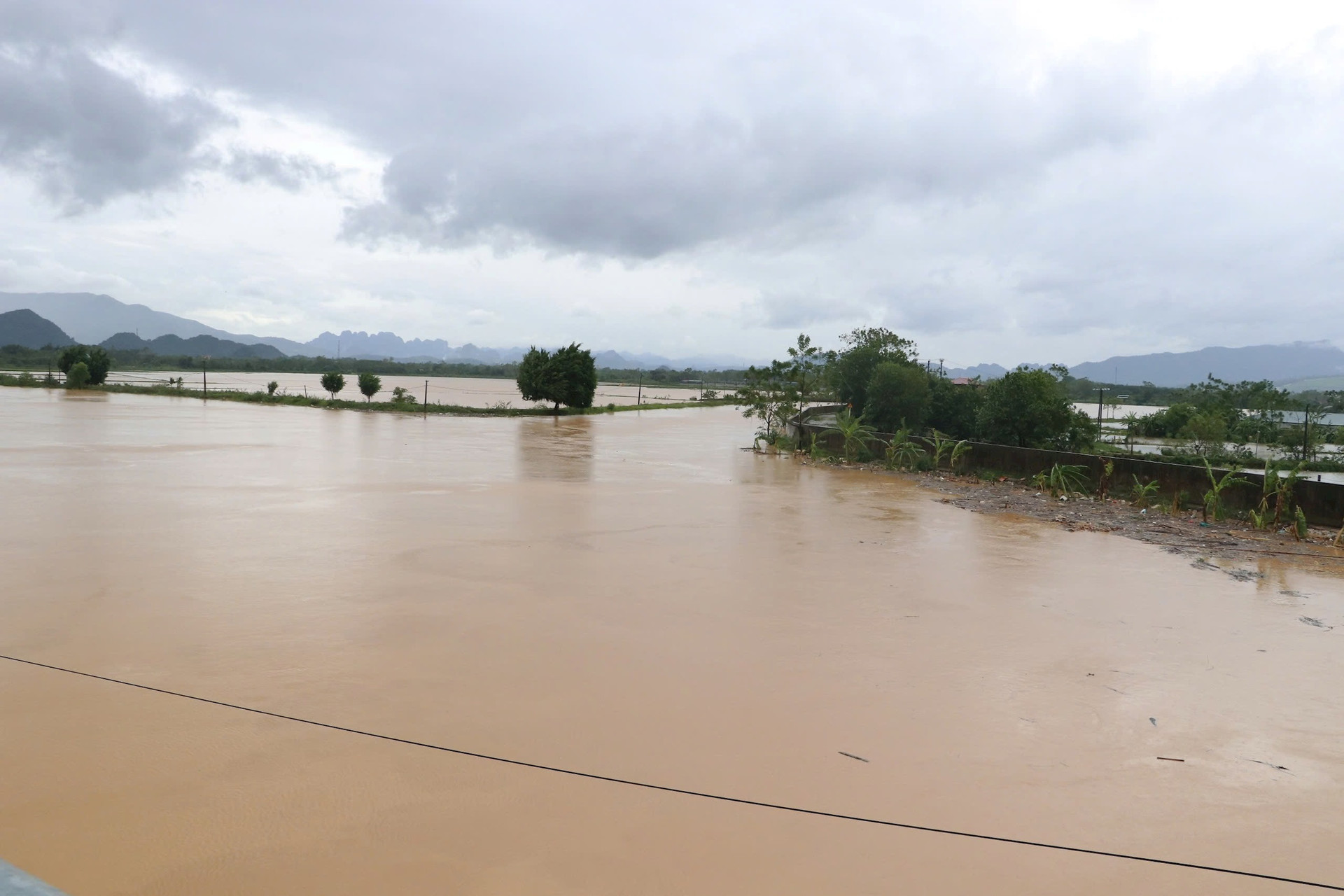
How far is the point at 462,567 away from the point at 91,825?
410cm

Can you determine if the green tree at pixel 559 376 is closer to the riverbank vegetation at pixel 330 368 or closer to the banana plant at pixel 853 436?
the banana plant at pixel 853 436

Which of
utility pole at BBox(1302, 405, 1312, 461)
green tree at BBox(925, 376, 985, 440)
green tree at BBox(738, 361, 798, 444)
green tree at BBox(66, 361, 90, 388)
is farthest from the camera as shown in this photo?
green tree at BBox(66, 361, 90, 388)

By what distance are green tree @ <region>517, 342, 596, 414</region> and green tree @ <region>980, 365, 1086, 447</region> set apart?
Result: 1702 centimetres

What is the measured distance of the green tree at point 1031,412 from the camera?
1800 centimetres

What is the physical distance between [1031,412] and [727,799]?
16.5 metres

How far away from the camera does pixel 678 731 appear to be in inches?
158

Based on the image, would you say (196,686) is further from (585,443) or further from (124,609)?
(585,443)

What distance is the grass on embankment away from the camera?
30.6m

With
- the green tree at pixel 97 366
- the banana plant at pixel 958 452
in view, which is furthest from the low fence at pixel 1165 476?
the green tree at pixel 97 366

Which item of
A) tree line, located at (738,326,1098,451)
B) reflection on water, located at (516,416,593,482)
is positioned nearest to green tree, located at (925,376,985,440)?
tree line, located at (738,326,1098,451)

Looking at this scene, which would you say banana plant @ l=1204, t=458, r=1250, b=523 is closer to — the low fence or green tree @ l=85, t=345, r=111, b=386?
the low fence

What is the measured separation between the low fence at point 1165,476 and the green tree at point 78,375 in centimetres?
3712

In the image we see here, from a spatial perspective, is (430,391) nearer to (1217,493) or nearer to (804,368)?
(804,368)

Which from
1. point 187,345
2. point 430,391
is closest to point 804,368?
point 430,391
